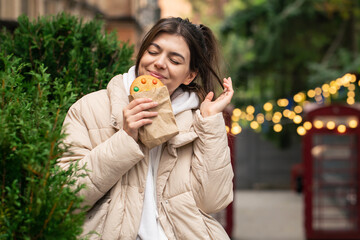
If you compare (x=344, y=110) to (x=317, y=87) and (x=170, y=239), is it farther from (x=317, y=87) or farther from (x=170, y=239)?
(x=170, y=239)

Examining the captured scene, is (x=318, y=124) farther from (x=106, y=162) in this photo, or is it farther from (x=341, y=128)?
(x=106, y=162)

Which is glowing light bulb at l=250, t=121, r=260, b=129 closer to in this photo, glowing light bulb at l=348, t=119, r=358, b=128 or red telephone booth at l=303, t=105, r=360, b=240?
red telephone booth at l=303, t=105, r=360, b=240

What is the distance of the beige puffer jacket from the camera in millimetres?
2061

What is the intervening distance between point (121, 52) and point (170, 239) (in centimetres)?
145

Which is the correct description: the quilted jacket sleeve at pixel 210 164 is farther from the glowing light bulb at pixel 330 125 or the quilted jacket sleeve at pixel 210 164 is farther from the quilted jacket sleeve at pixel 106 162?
the glowing light bulb at pixel 330 125

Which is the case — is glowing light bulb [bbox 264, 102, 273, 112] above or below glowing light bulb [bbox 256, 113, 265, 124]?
above

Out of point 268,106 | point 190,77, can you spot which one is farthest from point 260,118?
point 190,77

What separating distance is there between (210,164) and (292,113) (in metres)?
9.20

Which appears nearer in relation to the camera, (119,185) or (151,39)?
(119,185)

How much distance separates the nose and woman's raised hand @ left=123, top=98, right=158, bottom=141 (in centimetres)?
27

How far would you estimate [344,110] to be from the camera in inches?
377

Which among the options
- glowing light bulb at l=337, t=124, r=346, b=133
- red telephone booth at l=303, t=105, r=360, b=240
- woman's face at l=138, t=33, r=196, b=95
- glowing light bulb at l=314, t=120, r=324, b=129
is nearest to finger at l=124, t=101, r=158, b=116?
woman's face at l=138, t=33, r=196, b=95

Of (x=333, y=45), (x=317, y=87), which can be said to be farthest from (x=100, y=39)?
(x=333, y=45)

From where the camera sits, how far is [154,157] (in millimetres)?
2266
